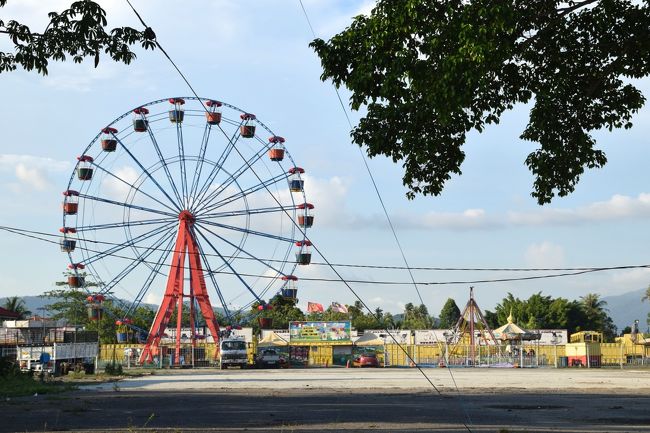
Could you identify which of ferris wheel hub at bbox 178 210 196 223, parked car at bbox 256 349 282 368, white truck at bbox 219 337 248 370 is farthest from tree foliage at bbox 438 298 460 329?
ferris wheel hub at bbox 178 210 196 223

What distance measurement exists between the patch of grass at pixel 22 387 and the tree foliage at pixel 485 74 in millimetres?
20350

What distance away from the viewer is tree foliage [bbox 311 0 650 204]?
11.4 metres

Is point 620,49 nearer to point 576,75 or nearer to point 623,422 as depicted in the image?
point 576,75

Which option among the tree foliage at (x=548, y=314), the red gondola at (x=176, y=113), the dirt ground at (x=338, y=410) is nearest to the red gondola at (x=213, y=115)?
the red gondola at (x=176, y=113)

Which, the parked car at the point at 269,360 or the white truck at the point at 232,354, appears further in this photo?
the parked car at the point at 269,360

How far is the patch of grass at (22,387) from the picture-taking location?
30.5 meters

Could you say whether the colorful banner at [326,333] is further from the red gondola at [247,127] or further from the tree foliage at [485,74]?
the tree foliage at [485,74]

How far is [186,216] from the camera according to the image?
62.6m

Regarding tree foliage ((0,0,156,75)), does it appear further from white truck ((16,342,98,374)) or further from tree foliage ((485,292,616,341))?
tree foliage ((485,292,616,341))

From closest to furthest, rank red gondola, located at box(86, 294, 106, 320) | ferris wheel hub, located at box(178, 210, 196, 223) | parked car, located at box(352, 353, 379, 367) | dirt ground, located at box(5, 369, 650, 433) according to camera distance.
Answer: dirt ground, located at box(5, 369, 650, 433), red gondola, located at box(86, 294, 106, 320), ferris wheel hub, located at box(178, 210, 196, 223), parked car, located at box(352, 353, 379, 367)

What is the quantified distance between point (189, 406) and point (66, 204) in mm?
40029

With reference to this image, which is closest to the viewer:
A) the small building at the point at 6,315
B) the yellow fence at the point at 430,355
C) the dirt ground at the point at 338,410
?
the dirt ground at the point at 338,410

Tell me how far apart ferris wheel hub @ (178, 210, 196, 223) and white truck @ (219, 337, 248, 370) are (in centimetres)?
886

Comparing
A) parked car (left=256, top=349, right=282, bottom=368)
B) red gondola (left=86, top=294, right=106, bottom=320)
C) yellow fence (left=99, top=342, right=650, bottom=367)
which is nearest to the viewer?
red gondola (left=86, top=294, right=106, bottom=320)
